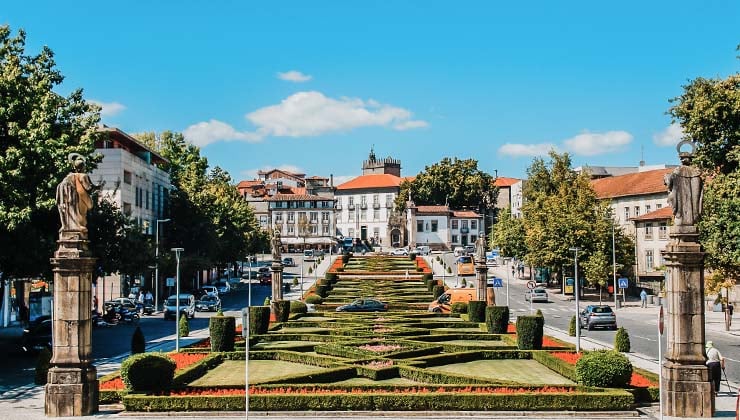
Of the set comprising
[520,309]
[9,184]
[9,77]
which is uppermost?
[9,77]

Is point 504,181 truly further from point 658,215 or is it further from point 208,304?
point 208,304

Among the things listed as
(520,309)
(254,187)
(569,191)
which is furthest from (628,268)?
(254,187)

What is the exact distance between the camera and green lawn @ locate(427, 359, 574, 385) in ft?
91.4

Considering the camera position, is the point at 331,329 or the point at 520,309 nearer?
the point at 331,329

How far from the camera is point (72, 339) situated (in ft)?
73.9

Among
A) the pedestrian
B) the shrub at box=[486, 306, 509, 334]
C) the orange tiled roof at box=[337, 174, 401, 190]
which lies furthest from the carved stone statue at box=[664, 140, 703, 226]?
the orange tiled roof at box=[337, 174, 401, 190]

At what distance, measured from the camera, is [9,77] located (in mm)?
35625

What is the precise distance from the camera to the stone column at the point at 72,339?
2211 centimetres

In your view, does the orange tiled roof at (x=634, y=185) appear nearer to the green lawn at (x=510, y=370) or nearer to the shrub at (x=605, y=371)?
the green lawn at (x=510, y=370)

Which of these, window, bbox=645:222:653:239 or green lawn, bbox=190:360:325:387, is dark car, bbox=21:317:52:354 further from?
window, bbox=645:222:653:239

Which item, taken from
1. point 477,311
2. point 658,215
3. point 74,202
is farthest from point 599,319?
point 658,215

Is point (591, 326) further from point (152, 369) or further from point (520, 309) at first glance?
point (152, 369)

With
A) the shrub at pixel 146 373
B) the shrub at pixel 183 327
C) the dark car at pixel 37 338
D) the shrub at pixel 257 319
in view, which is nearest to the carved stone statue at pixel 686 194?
the shrub at pixel 146 373

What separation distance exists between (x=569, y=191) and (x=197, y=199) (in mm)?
36569
